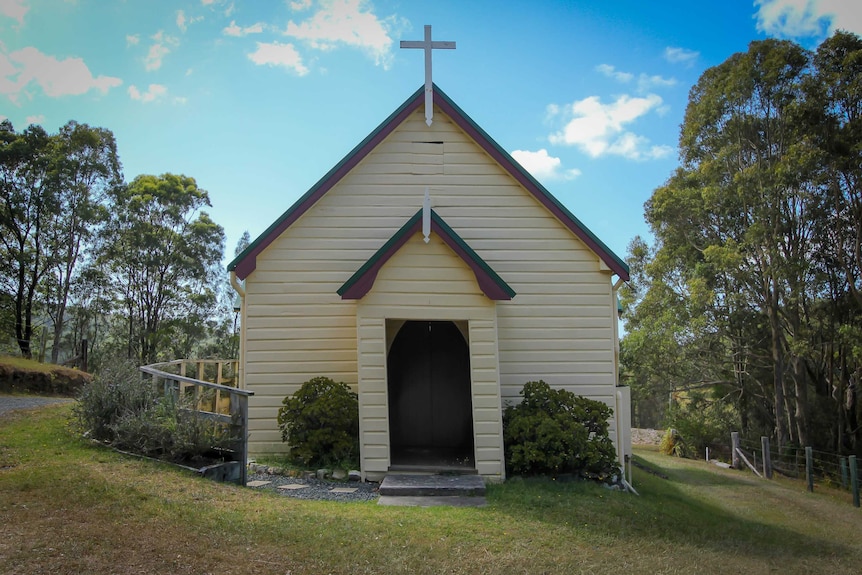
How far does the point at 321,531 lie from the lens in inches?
257

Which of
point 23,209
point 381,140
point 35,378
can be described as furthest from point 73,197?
point 381,140

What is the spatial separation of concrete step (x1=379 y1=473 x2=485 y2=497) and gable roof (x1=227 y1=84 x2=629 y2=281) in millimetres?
4973

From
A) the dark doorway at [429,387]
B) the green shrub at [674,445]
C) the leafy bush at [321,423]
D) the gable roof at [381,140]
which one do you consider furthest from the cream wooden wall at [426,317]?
the green shrub at [674,445]

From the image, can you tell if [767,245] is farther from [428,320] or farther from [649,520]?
[649,520]

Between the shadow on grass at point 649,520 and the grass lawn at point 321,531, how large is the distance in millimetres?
33

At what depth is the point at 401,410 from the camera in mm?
Answer: 12820

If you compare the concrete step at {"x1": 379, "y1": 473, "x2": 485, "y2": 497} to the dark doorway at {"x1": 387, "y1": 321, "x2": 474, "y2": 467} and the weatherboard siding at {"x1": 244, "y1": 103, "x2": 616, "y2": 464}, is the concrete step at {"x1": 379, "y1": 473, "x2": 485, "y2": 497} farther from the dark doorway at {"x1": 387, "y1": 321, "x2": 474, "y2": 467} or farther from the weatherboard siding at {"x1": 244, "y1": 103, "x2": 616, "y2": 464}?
the dark doorway at {"x1": 387, "y1": 321, "x2": 474, "y2": 467}

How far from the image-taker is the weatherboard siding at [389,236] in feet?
38.7

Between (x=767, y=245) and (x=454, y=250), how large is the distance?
59.2ft

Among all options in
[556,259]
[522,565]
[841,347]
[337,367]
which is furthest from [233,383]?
[841,347]

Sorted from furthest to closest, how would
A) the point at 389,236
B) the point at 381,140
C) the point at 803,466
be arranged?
the point at 803,466
the point at 381,140
the point at 389,236

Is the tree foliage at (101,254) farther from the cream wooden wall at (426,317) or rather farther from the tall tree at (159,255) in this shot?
the cream wooden wall at (426,317)

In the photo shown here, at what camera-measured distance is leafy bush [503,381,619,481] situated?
32.3 feet

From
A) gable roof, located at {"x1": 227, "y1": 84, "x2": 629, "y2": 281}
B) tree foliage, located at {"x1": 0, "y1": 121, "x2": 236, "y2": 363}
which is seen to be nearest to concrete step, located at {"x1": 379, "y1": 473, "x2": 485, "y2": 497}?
gable roof, located at {"x1": 227, "y1": 84, "x2": 629, "y2": 281}
